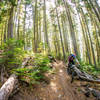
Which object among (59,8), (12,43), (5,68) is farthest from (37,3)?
(5,68)

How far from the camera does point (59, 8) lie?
1324 centimetres

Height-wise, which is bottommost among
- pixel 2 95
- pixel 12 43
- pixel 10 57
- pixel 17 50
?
pixel 2 95

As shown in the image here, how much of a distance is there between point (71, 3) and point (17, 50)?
1241 cm

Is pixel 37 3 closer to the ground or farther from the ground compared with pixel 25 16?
farther from the ground

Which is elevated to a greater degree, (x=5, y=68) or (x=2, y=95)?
(x=5, y=68)

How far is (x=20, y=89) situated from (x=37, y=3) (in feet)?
44.1

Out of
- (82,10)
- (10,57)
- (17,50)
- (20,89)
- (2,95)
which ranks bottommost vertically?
(20,89)

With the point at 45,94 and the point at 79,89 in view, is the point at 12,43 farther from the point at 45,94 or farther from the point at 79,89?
the point at 79,89

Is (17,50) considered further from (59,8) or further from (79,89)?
(59,8)

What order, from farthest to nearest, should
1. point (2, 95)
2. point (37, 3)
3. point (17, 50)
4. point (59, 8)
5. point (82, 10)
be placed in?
point (59, 8)
point (37, 3)
point (82, 10)
point (17, 50)
point (2, 95)

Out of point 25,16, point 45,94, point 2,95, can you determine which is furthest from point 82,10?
point 2,95

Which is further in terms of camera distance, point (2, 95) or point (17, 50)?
point (17, 50)

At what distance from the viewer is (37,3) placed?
40.2 feet

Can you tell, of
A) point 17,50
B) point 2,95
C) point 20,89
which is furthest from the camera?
point 17,50
